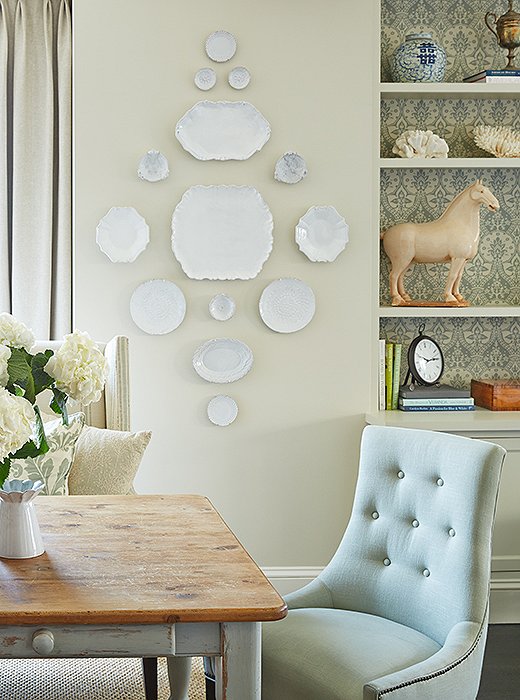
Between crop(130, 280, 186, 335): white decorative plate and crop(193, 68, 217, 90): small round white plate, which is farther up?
crop(193, 68, 217, 90): small round white plate

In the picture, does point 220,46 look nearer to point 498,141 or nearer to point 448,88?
point 448,88

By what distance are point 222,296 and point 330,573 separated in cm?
139

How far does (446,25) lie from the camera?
3.85 meters

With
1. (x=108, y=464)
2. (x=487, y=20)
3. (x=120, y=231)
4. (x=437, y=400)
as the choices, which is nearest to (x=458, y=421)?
(x=437, y=400)

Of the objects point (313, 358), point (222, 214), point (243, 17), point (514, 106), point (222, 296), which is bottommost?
point (313, 358)

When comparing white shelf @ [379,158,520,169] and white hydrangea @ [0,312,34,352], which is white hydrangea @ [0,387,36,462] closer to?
white hydrangea @ [0,312,34,352]

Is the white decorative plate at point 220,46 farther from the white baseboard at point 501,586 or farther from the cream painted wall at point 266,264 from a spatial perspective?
the white baseboard at point 501,586

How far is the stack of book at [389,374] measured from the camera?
369cm

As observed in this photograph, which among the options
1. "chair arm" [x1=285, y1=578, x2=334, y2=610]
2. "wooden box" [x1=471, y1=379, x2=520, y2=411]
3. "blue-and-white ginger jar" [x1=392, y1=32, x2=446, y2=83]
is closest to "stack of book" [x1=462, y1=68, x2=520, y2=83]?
"blue-and-white ginger jar" [x1=392, y1=32, x2=446, y2=83]

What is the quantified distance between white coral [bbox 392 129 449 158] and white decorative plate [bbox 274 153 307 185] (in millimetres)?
419

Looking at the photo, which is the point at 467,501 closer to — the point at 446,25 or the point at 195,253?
the point at 195,253

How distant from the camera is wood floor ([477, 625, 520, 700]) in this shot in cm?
293

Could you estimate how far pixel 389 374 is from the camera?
371 cm

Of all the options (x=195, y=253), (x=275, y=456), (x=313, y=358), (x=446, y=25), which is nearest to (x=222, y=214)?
(x=195, y=253)
